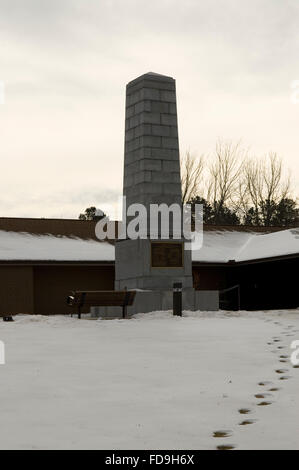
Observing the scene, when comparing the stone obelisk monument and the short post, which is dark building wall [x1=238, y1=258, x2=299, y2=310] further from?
the short post

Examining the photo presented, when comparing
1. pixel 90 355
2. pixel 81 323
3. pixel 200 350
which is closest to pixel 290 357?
pixel 200 350

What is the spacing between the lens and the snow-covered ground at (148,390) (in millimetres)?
5754

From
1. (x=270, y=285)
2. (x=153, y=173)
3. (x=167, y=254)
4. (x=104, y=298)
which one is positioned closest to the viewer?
(x=104, y=298)

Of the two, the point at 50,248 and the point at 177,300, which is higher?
the point at 50,248

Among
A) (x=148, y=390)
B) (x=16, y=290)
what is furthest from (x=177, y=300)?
(x=16, y=290)

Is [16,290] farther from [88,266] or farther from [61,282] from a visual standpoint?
[88,266]

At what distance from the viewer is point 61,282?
30203mm

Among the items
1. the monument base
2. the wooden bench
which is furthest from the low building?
the wooden bench

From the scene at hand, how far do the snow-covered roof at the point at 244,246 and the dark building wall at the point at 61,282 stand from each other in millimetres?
4221

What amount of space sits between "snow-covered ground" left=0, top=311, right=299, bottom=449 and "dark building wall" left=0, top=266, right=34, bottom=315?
15.0 meters

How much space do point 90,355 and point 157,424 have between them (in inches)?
173

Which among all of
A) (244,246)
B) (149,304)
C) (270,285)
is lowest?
(149,304)

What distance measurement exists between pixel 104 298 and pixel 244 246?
1622 centimetres

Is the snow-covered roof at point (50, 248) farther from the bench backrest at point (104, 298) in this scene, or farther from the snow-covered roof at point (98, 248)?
the bench backrest at point (104, 298)
